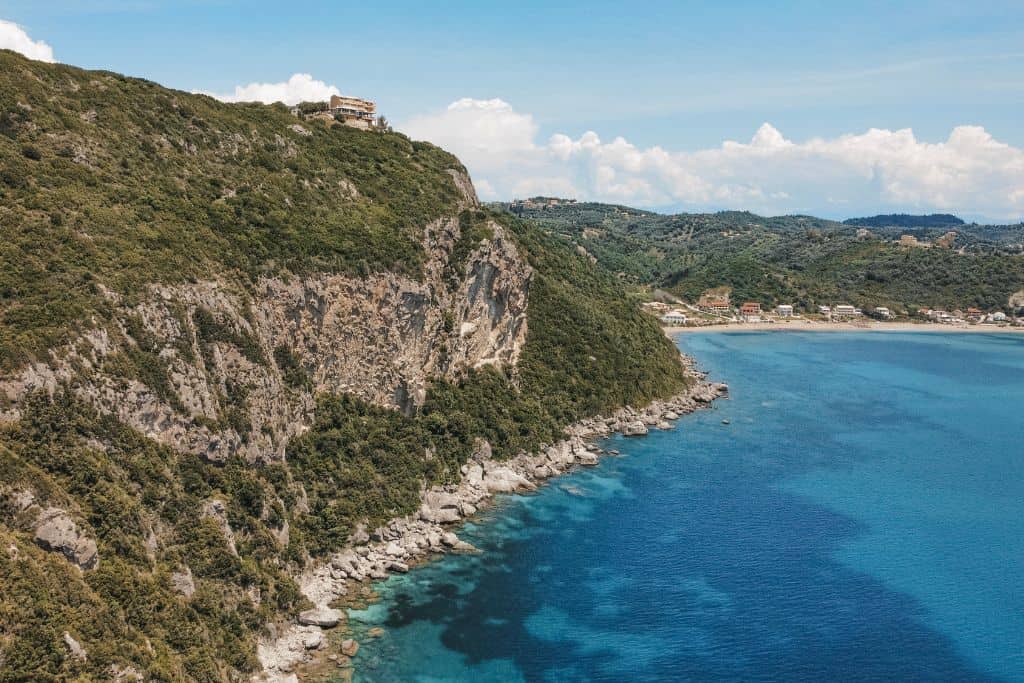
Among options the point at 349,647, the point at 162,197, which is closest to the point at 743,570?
the point at 349,647

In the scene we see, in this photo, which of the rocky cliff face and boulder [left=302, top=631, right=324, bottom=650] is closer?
boulder [left=302, top=631, right=324, bottom=650]

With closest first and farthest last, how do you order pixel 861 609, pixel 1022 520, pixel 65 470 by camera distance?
1. pixel 65 470
2. pixel 861 609
3. pixel 1022 520

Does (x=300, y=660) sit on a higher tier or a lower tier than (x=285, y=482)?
lower

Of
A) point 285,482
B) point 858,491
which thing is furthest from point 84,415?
point 858,491

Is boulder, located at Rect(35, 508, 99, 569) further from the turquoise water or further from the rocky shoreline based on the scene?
the turquoise water

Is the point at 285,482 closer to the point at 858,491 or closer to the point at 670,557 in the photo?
the point at 670,557

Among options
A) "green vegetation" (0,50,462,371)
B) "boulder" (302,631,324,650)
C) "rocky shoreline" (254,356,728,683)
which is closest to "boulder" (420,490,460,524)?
"rocky shoreline" (254,356,728,683)

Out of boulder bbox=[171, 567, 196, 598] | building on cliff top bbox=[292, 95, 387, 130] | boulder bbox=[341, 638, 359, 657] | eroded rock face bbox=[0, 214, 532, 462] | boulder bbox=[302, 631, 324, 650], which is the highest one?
building on cliff top bbox=[292, 95, 387, 130]

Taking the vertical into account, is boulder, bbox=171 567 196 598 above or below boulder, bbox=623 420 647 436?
above

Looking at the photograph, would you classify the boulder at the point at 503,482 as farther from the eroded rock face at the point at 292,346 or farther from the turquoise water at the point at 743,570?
the eroded rock face at the point at 292,346
